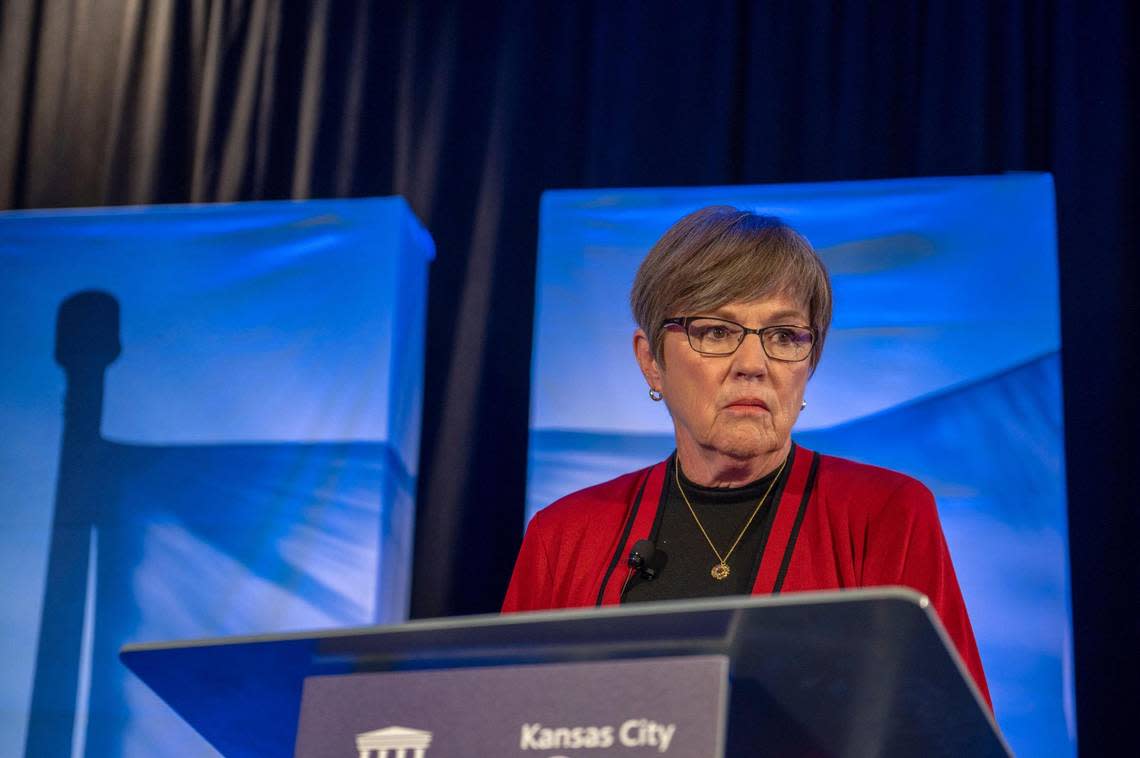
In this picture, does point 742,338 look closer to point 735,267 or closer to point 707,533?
point 735,267

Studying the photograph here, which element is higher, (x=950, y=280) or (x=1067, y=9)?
(x=1067, y=9)

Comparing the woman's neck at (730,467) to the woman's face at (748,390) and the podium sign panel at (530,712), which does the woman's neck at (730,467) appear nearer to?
the woman's face at (748,390)

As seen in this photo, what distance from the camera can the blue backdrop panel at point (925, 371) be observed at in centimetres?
276

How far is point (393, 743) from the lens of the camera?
102cm

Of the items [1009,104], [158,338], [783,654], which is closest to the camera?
[783,654]

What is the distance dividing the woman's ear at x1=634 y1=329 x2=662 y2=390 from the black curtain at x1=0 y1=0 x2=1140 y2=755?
4.16 feet

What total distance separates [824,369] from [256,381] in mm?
1403

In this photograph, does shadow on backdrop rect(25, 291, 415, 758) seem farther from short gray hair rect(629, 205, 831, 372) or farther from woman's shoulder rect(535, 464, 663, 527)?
short gray hair rect(629, 205, 831, 372)

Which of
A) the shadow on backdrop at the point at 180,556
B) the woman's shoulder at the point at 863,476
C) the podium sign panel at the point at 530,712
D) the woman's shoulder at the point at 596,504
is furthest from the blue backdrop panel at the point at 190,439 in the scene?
the podium sign panel at the point at 530,712

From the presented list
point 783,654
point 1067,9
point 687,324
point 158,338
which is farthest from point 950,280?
point 783,654

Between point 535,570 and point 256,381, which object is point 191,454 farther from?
point 535,570

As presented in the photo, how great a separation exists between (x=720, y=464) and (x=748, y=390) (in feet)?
0.39

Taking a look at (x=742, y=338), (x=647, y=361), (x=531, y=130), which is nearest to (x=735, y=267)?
(x=742, y=338)

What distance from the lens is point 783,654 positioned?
3.08 feet
